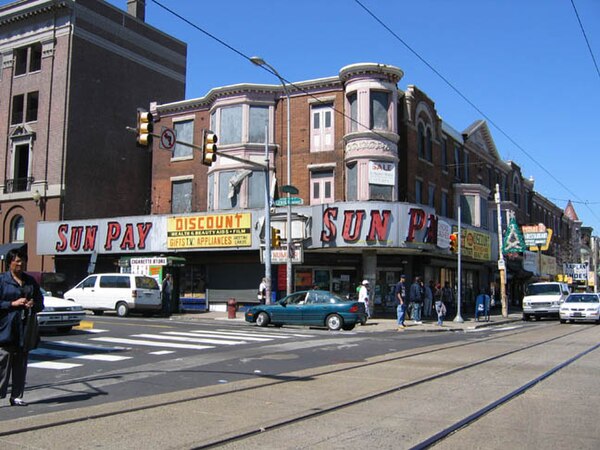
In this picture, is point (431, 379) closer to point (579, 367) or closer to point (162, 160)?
point (579, 367)

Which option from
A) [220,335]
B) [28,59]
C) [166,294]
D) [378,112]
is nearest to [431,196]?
[378,112]

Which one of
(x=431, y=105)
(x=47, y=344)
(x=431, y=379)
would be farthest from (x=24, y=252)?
(x=431, y=105)

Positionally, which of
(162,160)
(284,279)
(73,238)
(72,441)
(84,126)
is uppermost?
(84,126)

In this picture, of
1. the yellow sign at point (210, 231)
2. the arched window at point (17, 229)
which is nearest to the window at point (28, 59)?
the arched window at point (17, 229)

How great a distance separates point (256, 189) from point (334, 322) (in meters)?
12.6

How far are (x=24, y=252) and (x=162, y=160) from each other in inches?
1127

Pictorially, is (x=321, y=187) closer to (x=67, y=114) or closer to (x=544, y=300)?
(x=544, y=300)

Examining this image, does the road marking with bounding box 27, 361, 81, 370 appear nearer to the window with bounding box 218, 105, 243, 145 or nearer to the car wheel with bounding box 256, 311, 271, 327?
the car wheel with bounding box 256, 311, 271, 327

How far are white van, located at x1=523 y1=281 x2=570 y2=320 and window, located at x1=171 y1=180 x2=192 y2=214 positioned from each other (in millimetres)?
18901

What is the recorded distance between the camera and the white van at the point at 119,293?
84.1 ft

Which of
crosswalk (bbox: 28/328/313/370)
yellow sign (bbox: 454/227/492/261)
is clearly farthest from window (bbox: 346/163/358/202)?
crosswalk (bbox: 28/328/313/370)

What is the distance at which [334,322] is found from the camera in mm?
20453

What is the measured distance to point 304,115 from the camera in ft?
103

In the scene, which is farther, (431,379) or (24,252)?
(431,379)
